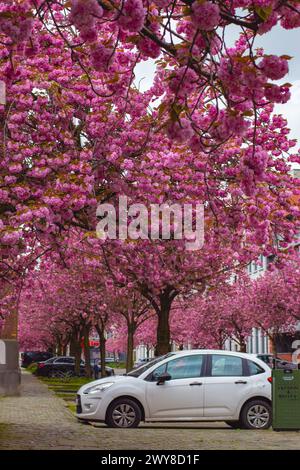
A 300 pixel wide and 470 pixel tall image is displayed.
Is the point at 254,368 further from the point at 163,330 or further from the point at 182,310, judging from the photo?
the point at 182,310

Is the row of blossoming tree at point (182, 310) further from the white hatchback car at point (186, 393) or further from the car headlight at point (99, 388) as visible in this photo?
the car headlight at point (99, 388)

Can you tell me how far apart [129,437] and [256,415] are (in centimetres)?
358

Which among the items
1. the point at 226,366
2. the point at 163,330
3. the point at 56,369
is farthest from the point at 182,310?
the point at 226,366

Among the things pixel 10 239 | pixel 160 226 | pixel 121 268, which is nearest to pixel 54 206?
pixel 10 239

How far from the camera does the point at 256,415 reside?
52.9ft

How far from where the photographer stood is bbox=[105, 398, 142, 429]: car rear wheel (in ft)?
51.3

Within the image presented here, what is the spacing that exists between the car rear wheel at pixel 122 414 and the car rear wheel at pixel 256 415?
2137mm

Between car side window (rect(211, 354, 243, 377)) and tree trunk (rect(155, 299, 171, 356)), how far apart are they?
902 centimetres

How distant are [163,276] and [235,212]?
8370mm

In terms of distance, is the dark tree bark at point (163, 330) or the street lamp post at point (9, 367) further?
the street lamp post at point (9, 367)

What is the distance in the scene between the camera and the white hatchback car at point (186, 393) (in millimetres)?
15625

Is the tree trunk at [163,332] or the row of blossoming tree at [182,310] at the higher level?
the row of blossoming tree at [182,310]

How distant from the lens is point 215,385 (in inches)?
626

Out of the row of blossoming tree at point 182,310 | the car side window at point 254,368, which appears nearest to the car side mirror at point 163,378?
the car side window at point 254,368
